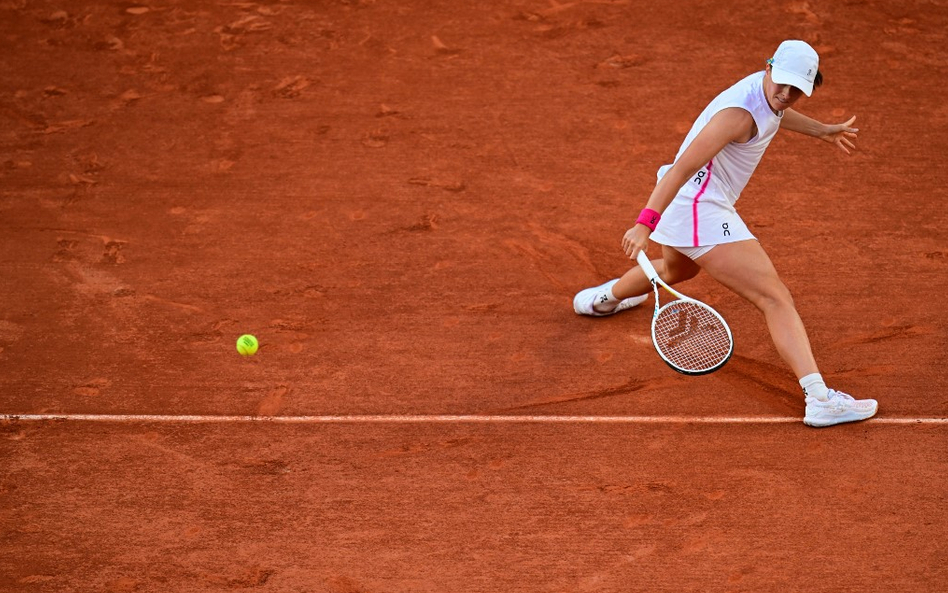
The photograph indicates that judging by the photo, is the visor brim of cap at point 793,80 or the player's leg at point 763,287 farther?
the player's leg at point 763,287

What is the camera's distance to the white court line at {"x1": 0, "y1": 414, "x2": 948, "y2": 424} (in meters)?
4.98

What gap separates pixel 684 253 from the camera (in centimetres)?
481

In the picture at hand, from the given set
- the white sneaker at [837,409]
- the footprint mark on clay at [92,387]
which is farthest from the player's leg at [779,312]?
the footprint mark on clay at [92,387]

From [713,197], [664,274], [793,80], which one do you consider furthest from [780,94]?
[664,274]

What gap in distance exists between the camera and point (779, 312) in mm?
4695

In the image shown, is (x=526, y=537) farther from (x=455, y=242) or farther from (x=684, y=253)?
(x=455, y=242)

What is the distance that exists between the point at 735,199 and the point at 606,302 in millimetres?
1083

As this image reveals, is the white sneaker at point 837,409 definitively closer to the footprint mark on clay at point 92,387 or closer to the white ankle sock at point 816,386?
the white ankle sock at point 816,386

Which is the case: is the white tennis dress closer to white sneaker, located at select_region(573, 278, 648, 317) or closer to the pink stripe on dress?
the pink stripe on dress

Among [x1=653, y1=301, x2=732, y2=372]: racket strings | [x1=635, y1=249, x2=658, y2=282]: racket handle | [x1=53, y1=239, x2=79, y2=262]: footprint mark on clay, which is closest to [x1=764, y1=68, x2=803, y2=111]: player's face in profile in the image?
[x1=635, y1=249, x2=658, y2=282]: racket handle

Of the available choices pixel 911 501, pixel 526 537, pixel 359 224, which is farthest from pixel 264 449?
pixel 911 501

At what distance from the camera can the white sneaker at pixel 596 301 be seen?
5531mm

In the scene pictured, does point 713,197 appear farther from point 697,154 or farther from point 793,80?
point 793,80

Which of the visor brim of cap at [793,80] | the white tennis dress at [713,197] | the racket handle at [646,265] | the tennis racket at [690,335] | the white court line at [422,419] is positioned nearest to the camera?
the visor brim of cap at [793,80]
